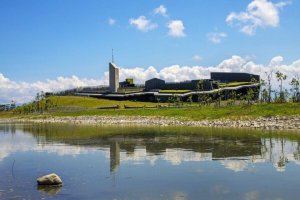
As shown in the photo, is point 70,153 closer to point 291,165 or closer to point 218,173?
point 218,173

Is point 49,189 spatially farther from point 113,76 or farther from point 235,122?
point 113,76

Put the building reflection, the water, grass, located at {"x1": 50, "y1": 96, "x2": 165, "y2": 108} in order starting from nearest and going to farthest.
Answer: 1. the water
2. the building reflection
3. grass, located at {"x1": 50, "y1": 96, "x2": 165, "y2": 108}

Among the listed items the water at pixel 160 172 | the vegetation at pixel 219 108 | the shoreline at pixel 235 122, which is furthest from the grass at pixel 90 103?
the water at pixel 160 172

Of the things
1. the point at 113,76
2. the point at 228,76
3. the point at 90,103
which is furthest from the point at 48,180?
the point at 113,76

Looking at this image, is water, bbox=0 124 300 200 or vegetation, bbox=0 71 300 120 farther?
vegetation, bbox=0 71 300 120

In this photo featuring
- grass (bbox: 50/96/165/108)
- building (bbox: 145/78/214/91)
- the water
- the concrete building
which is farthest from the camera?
the concrete building

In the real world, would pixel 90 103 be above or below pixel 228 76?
below

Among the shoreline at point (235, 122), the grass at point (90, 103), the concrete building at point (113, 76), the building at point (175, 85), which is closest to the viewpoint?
the shoreline at point (235, 122)

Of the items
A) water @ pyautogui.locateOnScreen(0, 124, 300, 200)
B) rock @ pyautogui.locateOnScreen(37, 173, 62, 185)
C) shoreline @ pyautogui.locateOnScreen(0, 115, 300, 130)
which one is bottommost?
water @ pyautogui.locateOnScreen(0, 124, 300, 200)

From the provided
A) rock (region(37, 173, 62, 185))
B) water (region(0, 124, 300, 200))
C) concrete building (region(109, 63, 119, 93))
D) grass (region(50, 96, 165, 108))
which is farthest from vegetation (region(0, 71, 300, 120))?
rock (region(37, 173, 62, 185))

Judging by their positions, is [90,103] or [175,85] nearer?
[90,103]

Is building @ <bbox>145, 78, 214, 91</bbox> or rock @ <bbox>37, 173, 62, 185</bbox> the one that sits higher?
building @ <bbox>145, 78, 214, 91</bbox>

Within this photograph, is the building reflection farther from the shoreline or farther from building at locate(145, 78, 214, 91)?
building at locate(145, 78, 214, 91)

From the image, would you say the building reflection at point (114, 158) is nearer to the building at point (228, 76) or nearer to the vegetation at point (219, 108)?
the vegetation at point (219, 108)
